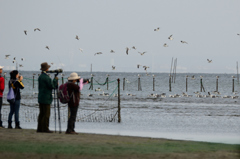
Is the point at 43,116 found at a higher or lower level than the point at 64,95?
lower

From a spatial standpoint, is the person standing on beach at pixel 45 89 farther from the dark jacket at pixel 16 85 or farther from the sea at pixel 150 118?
the dark jacket at pixel 16 85

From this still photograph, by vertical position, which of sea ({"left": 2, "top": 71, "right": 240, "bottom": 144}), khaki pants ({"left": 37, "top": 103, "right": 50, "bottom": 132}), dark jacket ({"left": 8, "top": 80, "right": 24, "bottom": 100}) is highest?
dark jacket ({"left": 8, "top": 80, "right": 24, "bottom": 100})

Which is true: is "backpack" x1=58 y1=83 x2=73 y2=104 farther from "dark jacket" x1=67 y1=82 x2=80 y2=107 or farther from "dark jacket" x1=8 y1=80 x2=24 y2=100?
"dark jacket" x1=8 y1=80 x2=24 y2=100

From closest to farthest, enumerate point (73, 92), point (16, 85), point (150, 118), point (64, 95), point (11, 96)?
point (64, 95) → point (73, 92) → point (11, 96) → point (16, 85) → point (150, 118)

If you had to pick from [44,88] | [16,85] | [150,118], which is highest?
[16,85]

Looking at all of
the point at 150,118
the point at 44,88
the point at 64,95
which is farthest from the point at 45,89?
the point at 150,118

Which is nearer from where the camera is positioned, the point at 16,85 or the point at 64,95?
the point at 64,95

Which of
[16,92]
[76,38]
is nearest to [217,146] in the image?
[16,92]

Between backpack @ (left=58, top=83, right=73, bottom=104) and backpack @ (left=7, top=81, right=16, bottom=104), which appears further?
backpack @ (left=7, top=81, right=16, bottom=104)

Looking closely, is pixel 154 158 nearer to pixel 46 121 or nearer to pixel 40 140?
pixel 40 140

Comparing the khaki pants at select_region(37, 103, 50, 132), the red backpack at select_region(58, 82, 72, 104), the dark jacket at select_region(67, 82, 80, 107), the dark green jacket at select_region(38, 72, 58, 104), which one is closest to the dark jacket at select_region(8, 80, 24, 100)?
the khaki pants at select_region(37, 103, 50, 132)

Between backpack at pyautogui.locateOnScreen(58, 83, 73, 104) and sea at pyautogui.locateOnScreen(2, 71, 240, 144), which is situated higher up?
backpack at pyautogui.locateOnScreen(58, 83, 73, 104)

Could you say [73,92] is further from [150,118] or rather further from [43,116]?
[150,118]

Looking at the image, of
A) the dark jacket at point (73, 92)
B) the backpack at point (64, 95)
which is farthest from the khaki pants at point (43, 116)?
the dark jacket at point (73, 92)
